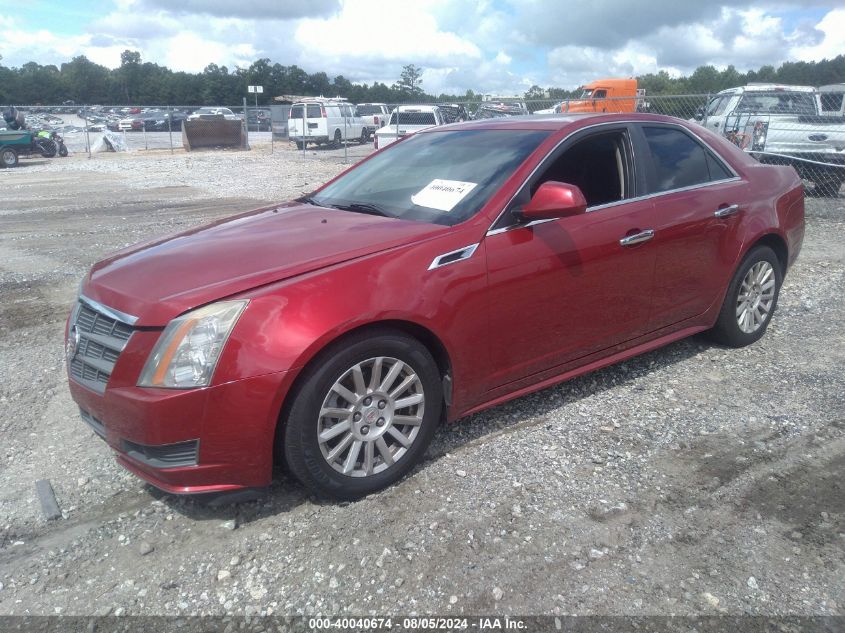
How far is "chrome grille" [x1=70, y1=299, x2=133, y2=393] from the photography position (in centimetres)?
297

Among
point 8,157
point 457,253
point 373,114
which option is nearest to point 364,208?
point 457,253

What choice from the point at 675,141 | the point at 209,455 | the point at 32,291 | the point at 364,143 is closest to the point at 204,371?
the point at 209,455

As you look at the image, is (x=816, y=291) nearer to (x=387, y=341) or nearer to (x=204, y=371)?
(x=387, y=341)

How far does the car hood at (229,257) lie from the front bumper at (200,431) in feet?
1.17

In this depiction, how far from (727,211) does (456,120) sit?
19939 mm

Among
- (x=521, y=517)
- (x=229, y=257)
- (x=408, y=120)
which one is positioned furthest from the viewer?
(x=408, y=120)

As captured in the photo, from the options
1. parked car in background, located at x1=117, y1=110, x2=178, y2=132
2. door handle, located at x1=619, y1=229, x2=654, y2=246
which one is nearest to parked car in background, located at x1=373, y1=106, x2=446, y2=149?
door handle, located at x1=619, y1=229, x2=654, y2=246

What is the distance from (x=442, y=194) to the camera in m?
3.79

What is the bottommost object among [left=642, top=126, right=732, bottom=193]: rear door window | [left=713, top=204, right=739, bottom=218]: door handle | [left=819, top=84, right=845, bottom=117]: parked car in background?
[left=713, top=204, right=739, bottom=218]: door handle

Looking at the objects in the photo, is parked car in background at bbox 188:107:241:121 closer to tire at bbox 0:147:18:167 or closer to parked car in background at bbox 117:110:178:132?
A: parked car in background at bbox 117:110:178:132

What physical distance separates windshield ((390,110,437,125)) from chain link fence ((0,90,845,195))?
3cm

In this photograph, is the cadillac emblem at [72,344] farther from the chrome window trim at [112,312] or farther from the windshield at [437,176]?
the windshield at [437,176]

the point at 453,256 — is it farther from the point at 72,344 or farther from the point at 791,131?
the point at 791,131

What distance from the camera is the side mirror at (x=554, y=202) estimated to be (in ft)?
11.3
